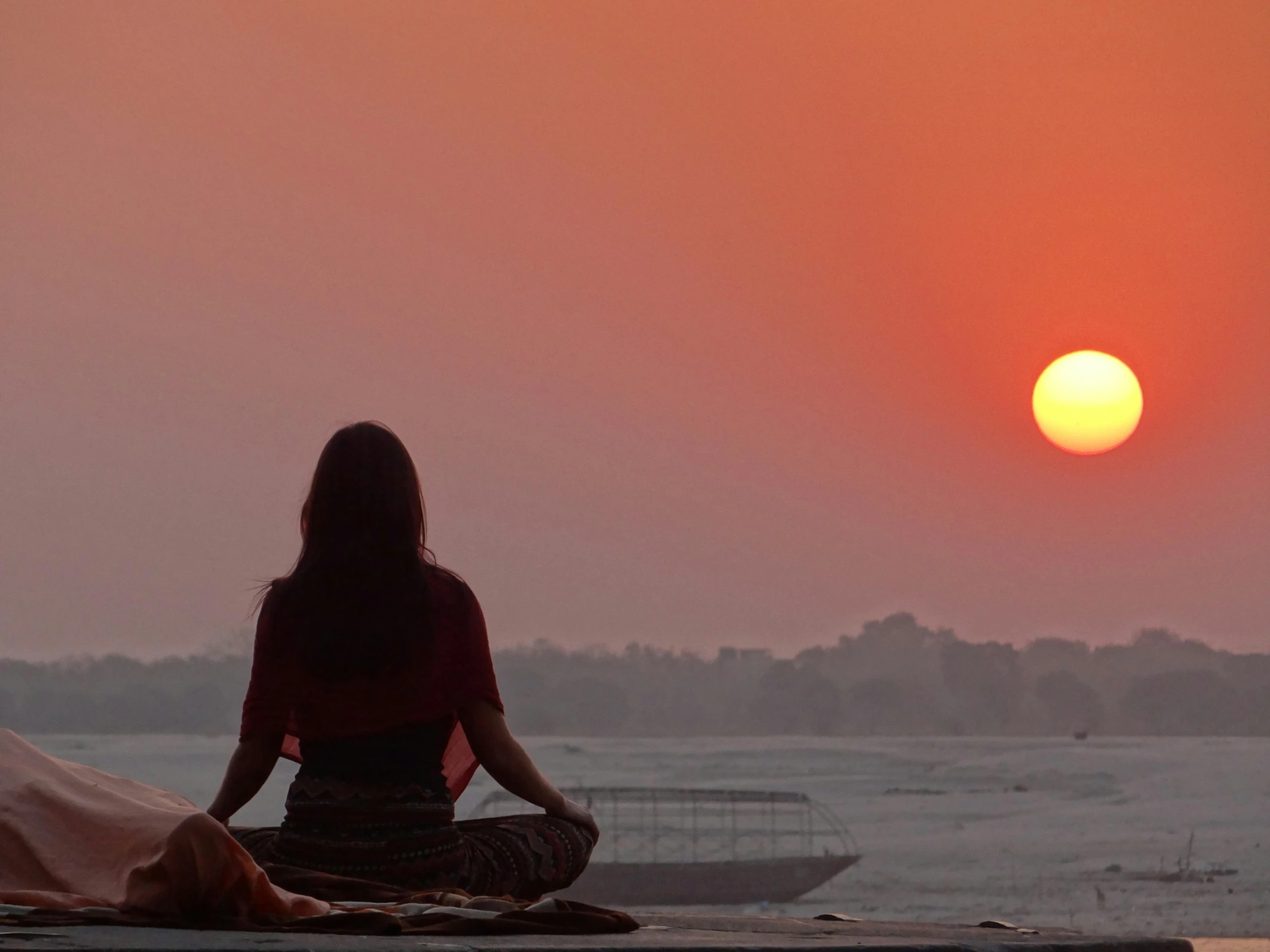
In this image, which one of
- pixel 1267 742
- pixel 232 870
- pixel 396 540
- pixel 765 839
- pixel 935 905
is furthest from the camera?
pixel 765 839

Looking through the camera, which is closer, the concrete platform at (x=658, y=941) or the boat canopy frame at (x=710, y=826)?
the concrete platform at (x=658, y=941)

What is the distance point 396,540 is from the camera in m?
3.23

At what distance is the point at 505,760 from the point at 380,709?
0.94ft

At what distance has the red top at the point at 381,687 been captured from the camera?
319cm

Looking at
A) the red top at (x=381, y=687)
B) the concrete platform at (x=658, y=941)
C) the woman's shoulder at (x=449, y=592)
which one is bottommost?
the concrete platform at (x=658, y=941)

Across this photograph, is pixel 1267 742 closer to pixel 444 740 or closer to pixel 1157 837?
pixel 1157 837

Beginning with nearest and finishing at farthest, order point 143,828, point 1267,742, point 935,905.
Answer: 1. point 143,828
2. point 1267,742
3. point 935,905

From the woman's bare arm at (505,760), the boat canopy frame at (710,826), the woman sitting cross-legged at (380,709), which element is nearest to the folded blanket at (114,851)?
the woman sitting cross-legged at (380,709)

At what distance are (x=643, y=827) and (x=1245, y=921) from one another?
2711cm

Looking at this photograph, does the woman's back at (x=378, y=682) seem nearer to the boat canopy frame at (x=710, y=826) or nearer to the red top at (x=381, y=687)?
the red top at (x=381, y=687)

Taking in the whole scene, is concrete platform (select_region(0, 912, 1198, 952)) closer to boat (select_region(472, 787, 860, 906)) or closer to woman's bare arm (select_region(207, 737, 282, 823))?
woman's bare arm (select_region(207, 737, 282, 823))

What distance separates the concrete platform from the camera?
7.00 feet

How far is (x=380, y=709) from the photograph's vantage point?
126 inches

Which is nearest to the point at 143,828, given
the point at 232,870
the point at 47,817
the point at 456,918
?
the point at 47,817
